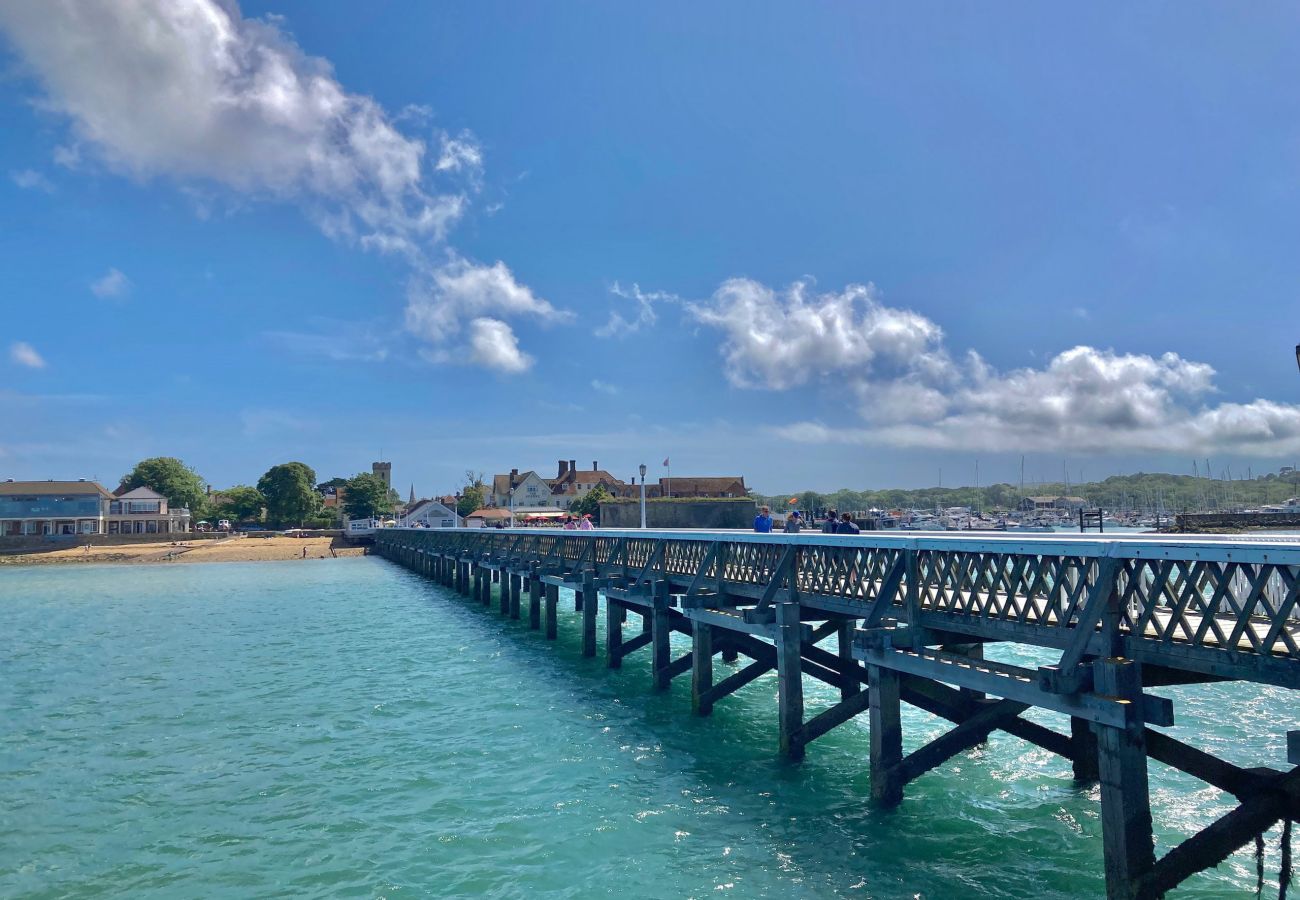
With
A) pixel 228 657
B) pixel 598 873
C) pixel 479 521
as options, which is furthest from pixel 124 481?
pixel 598 873

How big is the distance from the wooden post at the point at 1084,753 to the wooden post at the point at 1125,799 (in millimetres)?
4960

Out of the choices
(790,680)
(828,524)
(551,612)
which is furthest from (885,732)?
(551,612)

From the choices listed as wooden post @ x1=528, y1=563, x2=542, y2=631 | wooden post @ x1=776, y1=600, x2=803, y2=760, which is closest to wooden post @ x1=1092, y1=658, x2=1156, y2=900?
wooden post @ x1=776, y1=600, x2=803, y2=760

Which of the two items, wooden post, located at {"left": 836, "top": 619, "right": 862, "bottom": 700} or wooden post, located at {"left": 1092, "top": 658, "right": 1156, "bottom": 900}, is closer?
wooden post, located at {"left": 1092, "top": 658, "right": 1156, "bottom": 900}

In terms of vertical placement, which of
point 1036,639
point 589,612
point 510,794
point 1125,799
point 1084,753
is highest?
point 1036,639

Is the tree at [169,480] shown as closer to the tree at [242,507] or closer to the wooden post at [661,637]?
the tree at [242,507]

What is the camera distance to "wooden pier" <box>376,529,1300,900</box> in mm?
8562

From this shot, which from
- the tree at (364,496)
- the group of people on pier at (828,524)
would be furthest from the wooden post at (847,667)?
the tree at (364,496)

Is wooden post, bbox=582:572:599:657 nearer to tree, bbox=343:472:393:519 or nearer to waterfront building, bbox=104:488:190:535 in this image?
waterfront building, bbox=104:488:190:535

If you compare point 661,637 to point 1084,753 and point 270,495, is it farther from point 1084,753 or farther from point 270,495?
point 270,495

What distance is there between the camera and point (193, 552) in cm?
9900

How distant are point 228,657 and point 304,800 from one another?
18383mm

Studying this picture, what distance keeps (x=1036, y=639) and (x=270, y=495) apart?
5382 inches

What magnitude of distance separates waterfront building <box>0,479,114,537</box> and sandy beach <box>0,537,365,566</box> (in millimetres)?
12171
